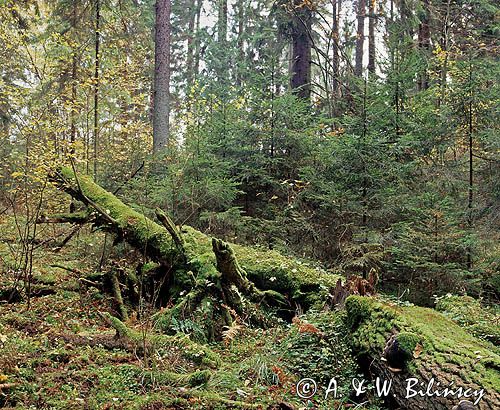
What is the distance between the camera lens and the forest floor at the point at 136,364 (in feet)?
11.2

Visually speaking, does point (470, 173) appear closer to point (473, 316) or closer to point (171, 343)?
point (473, 316)

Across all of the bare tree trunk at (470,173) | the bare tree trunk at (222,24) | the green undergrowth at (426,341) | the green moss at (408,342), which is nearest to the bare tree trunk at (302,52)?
the bare tree trunk at (470,173)

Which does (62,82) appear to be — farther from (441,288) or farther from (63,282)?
(441,288)

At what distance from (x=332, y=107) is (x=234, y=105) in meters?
3.18

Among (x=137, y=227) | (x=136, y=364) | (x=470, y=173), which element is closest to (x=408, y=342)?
(x=136, y=364)

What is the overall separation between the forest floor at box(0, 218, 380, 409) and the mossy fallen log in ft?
1.20

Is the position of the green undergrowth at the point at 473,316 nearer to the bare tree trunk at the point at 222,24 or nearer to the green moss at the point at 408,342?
the green moss at the point at 408,342

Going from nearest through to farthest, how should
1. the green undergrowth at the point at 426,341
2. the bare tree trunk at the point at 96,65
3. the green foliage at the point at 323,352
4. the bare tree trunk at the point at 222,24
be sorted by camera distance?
the green undergrowth at the point at 426,341
the green foliage at the point at 323,352
the bare tree trunk at the point at 96,65
the bare tree trunk at the point at 222,24

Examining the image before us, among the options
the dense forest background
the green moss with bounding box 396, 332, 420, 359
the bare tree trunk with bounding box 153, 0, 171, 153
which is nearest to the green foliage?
the green moss with bounding box 396, 332, 420, 359

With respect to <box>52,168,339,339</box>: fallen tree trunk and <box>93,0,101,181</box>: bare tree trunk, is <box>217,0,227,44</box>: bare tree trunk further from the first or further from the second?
<box>52,168,339,339</box>: fallen tree trunk

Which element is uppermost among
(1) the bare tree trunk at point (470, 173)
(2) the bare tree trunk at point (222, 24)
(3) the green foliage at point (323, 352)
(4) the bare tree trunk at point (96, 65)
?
(2) the bare tree trunk at point (222, 24)

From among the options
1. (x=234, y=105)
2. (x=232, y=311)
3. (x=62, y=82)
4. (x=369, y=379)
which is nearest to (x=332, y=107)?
(x=234, y=105)

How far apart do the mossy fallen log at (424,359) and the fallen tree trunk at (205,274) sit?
1860 millimetres

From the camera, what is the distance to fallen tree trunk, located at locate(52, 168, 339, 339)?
18.1 ft
